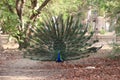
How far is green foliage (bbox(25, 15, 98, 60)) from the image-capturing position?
50.7 ft

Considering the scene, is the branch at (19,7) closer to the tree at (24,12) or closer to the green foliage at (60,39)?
the tree at (24,12)

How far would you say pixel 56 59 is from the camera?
15891 mm

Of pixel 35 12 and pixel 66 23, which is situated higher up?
pixel 66 23

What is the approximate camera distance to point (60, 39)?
15.6 meters

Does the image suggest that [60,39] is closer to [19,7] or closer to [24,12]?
[19,7]

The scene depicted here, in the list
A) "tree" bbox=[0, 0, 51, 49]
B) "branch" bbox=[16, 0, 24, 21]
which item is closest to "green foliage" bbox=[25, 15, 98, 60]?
"tree" bbox=[0, 0, 51, 49]

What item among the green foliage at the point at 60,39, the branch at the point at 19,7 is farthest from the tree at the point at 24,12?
the green foliage at the point at 60,39

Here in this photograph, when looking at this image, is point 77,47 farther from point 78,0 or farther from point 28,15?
point 78,0

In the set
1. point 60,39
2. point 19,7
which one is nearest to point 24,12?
point 19,7

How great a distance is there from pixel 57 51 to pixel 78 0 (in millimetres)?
13529

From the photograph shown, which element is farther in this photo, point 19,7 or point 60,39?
point 19,7

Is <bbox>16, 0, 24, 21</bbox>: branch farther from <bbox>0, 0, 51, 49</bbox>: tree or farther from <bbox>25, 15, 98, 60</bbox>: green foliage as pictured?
<bbox>25, 15, 98, 60</bbox>: green foliage

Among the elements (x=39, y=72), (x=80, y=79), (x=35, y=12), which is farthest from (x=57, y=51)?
(x=35, y=12)

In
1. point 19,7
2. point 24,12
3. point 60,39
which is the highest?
point 60,39
